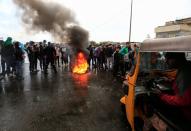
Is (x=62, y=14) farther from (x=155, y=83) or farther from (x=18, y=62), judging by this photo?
(x=155, y=83)

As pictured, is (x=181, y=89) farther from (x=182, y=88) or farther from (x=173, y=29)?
(x=173, y=29)

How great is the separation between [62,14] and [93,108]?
1536cm

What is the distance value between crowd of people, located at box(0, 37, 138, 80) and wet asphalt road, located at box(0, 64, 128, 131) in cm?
284

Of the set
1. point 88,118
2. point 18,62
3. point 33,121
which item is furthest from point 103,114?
point 18,62

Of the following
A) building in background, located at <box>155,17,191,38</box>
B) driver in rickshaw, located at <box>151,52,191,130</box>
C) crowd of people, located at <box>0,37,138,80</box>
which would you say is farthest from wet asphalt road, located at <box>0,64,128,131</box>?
building in background, located at <box>155,17,191,38</box>

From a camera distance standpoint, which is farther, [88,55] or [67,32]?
[67,32]

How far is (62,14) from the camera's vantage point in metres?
21.1

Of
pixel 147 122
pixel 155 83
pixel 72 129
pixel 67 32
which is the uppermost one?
pixel 67 32

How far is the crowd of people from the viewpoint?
13.0 metres

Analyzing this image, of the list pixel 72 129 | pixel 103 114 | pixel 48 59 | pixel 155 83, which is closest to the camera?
pixel 155 83

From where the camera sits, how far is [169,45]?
345 cm

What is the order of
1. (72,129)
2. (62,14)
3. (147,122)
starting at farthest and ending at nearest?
1. (62,14)
2. (72,129)
3. (147,122)

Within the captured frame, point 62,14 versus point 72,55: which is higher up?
point 62,14

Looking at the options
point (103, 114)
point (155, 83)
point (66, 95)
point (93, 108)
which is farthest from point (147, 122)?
point (66, 95)
